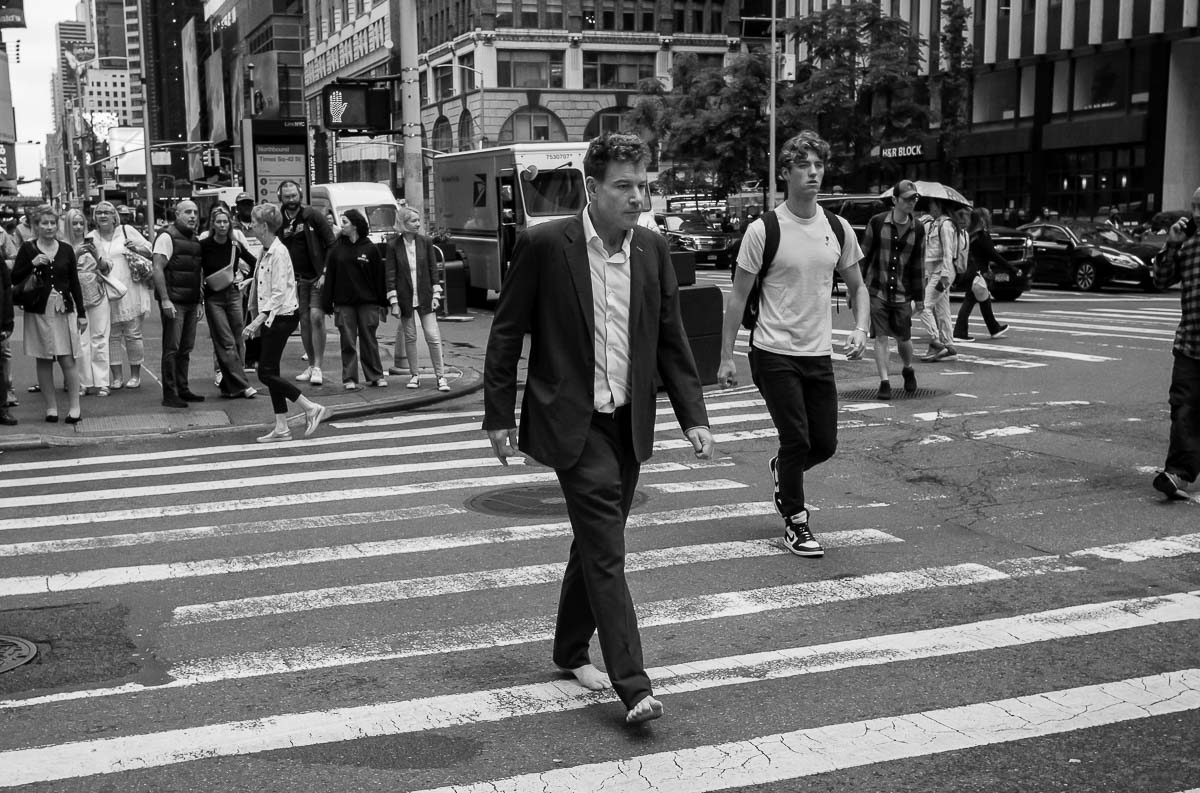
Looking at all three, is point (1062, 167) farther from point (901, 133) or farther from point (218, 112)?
point (218, 112)

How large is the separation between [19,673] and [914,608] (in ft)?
12.7

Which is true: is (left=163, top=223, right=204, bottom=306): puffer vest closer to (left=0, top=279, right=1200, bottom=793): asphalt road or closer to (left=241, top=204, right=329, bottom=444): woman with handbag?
(left=241, top=204, right=329, bottom=444): woman with handbag

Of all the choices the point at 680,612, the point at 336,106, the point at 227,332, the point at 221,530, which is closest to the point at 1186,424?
the point at 680,612

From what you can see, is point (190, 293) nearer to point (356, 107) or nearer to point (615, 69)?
point (356, 107)

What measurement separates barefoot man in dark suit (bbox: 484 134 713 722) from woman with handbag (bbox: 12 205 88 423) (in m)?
9.19

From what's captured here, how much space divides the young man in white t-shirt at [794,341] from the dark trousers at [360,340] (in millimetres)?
8082

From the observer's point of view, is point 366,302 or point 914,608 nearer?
point 914,608

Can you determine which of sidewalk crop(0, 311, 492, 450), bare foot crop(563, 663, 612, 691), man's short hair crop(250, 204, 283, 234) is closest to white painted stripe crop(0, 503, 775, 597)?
bare foot crop(563, 663, 612, 691)

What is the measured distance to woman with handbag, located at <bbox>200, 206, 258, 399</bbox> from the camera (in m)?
14.2

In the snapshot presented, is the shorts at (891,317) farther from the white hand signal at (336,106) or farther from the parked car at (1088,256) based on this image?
the parked car at (1088,256)

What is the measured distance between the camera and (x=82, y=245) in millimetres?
14664

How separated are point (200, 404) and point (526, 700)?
9839 millimetres

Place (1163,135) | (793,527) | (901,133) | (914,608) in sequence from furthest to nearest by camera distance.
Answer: (901,133) < (1163,135) < (793,527) < (914,608)

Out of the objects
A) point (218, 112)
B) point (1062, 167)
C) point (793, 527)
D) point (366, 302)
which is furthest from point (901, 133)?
point (218, 112)
